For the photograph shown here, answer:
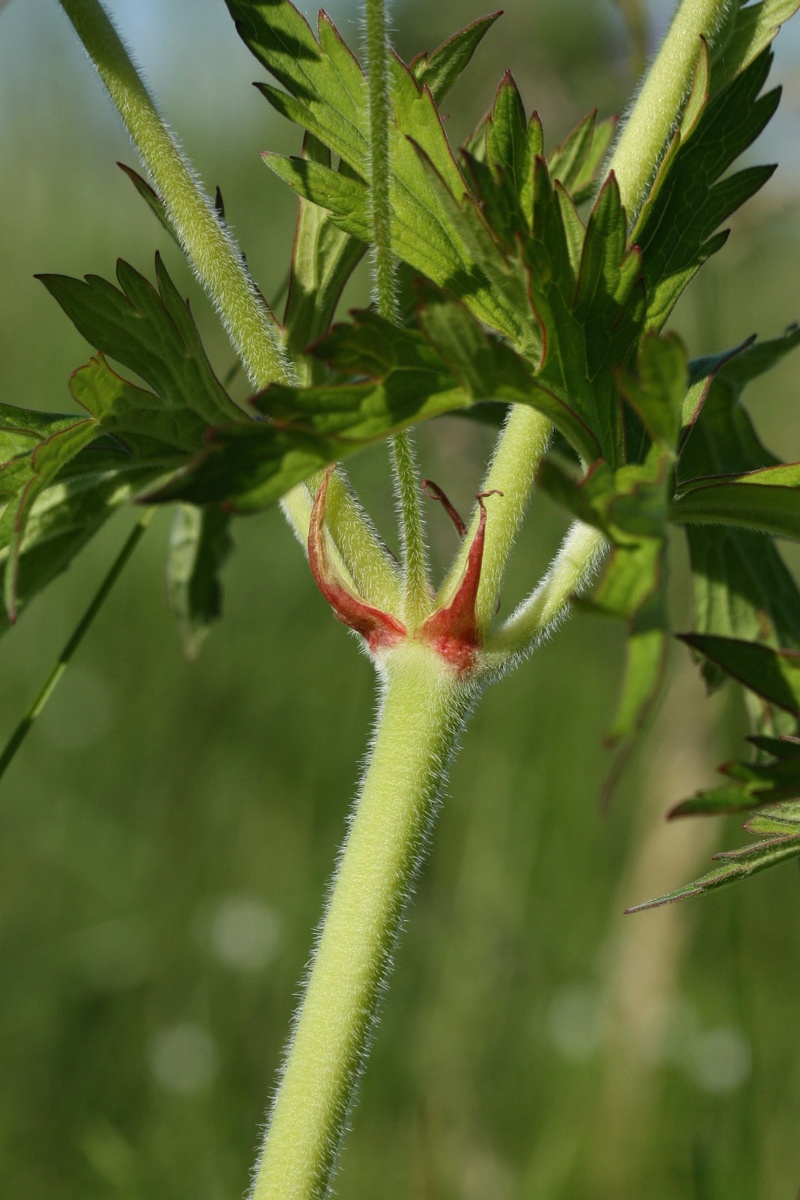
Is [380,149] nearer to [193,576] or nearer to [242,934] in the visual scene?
[193,576]

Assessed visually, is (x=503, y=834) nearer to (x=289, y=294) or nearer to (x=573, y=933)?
(x=573, y=933)

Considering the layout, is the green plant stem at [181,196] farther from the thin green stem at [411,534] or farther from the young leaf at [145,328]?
the thin green stem at [411,534]

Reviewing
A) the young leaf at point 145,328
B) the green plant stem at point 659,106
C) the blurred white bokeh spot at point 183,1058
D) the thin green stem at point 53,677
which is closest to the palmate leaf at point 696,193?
the green plant stem at point 659,106

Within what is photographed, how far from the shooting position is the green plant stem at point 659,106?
117cm

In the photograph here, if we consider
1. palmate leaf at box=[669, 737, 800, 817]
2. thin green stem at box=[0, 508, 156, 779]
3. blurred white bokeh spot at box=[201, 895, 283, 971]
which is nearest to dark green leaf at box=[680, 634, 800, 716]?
palmate leaf at box=[669, 737, 800, 817]

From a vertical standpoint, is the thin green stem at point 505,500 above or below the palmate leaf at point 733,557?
above

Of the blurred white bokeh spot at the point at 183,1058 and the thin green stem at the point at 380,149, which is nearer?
the thin green stem at the point at 380,149

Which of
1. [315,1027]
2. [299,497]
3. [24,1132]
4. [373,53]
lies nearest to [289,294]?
[299,497]

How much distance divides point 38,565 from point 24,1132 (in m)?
1.80

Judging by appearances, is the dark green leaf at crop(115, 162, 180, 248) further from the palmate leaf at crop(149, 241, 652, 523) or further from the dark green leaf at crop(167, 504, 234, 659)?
the dark green leaf at crop(167, 504, 234, 659)

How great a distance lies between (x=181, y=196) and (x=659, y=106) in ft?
1.76

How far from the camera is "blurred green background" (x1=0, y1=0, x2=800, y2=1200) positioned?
256 centimetres

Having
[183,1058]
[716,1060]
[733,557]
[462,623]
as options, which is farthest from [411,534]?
[716,1060]

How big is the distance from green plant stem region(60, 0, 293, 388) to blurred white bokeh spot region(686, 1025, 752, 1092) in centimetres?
225
